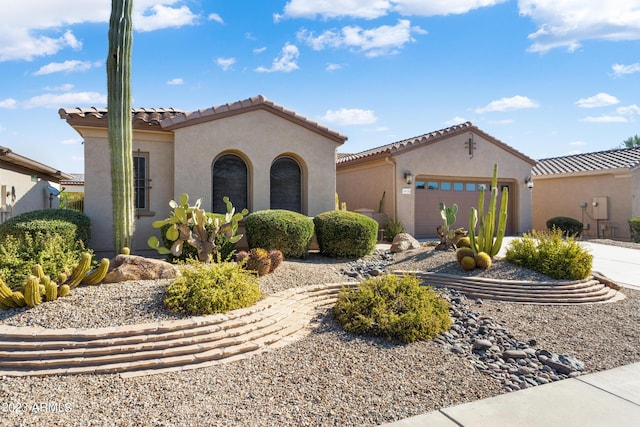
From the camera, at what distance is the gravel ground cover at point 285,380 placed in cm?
410

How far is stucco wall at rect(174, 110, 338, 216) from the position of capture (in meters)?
11.7

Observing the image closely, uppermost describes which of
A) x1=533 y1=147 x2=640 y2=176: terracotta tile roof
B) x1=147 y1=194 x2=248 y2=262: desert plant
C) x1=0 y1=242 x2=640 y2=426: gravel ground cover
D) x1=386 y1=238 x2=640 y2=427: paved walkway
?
x1=533 y1=147 x2=640 y2=176: terracotta tile roof

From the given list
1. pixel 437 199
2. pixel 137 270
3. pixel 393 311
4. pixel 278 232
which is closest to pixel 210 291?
pixel 137 270

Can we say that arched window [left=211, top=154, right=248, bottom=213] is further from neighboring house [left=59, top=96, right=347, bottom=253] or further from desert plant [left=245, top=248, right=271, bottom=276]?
desert plant [left=245, top=248, right=271, bottom=276]

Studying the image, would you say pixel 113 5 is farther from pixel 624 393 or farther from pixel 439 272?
pixel 624 393

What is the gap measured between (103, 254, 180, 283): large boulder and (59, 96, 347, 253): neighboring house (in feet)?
13.5

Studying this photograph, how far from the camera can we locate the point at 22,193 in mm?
16188

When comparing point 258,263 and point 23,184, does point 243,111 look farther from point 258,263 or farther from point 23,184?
point 23,184

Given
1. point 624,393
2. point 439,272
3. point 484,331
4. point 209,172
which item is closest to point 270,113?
point 209,172

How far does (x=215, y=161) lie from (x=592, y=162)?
18.9m

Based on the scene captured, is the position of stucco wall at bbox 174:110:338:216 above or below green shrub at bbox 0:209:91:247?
above

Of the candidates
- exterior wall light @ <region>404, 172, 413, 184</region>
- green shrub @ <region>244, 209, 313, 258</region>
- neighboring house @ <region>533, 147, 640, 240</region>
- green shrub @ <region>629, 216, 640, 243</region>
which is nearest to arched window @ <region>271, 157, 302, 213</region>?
green shrub @ <region>244, 209, 313, 258</region>

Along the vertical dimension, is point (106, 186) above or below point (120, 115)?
below

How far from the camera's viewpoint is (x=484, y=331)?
263 inches
